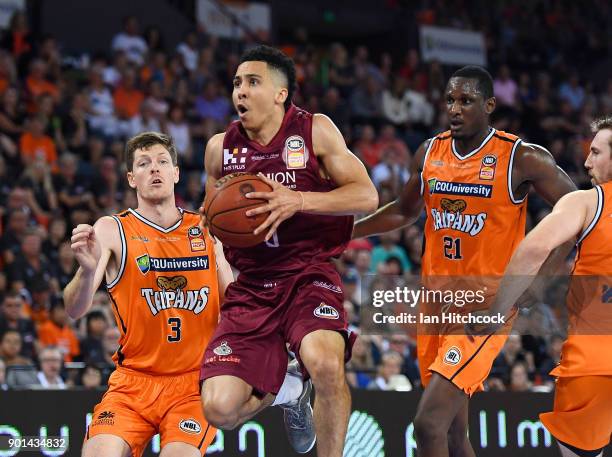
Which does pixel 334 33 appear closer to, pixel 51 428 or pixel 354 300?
pixel 354 300

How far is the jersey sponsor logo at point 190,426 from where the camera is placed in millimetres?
5434

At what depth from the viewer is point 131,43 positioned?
44.2ft

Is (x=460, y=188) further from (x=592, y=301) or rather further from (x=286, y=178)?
(x=592, y=301)

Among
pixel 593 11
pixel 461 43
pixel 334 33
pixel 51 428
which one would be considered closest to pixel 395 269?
pixel 51 428

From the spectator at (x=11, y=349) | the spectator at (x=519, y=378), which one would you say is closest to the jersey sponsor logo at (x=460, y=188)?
the spectator at (x=519, y=378)

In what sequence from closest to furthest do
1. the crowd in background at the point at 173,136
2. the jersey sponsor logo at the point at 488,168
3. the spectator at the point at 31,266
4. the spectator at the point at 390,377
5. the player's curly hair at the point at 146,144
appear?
the player's curly hair at the point at 146,144
the jersey sponsor logo at the point at 488,168
the spectator at the point at 390,377
the crowd in background at the point at 173,136
the spectator at the point at 31,266

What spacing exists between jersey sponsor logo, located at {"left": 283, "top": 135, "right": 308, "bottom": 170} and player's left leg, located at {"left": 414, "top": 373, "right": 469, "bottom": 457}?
1397 mm

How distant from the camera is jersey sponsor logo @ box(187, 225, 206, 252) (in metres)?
5.89

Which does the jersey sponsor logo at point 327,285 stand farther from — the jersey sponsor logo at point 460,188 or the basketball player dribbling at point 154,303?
the jersey sponsor logo at point 460,188

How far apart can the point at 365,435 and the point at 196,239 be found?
2447 millimetres

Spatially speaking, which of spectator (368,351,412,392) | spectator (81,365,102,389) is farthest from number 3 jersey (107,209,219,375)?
spectator (368,351,412,392)

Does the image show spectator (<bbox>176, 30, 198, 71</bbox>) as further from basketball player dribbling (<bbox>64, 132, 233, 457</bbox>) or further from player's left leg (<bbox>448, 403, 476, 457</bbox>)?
player's left leg (<bbox>448, 403, 476, 457</bbox>)

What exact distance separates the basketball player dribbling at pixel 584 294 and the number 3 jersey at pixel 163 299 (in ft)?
5.41

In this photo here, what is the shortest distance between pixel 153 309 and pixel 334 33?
15.2 meters
